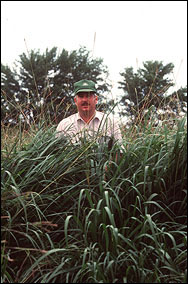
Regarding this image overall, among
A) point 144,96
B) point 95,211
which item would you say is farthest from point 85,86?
point 95,211

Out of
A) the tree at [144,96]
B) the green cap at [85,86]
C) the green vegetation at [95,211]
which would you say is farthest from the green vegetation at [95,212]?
the green cap at [85,86]

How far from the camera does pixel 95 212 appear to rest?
→ 87.7 inches

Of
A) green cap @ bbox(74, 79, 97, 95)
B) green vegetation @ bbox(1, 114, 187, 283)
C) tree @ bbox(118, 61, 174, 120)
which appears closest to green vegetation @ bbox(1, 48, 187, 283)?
green vegetation @ bbox(1, 114, 187, 283)

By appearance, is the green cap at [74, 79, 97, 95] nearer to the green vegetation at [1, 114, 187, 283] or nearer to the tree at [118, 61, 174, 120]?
the tree at [118, 61, 174, 120]

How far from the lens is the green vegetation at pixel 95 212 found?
6.86ft

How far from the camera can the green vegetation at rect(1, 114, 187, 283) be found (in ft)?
6.86

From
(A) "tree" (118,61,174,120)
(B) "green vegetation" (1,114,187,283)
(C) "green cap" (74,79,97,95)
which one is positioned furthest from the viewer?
(C) "green cap" (74,79,97,95)

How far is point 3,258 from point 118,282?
694 millimetres

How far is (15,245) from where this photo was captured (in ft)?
7.65

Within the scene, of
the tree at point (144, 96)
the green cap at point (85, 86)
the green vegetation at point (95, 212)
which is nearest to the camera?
the green vegetation at point (95, 212)

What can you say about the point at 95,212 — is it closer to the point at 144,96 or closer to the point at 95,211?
the point at 95,211

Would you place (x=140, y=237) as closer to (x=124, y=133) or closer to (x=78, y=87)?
(x=124, y=133)

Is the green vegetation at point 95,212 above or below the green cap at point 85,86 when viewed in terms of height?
below

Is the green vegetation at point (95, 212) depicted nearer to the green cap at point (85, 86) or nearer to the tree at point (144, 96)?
the tree at point (144, 96)
